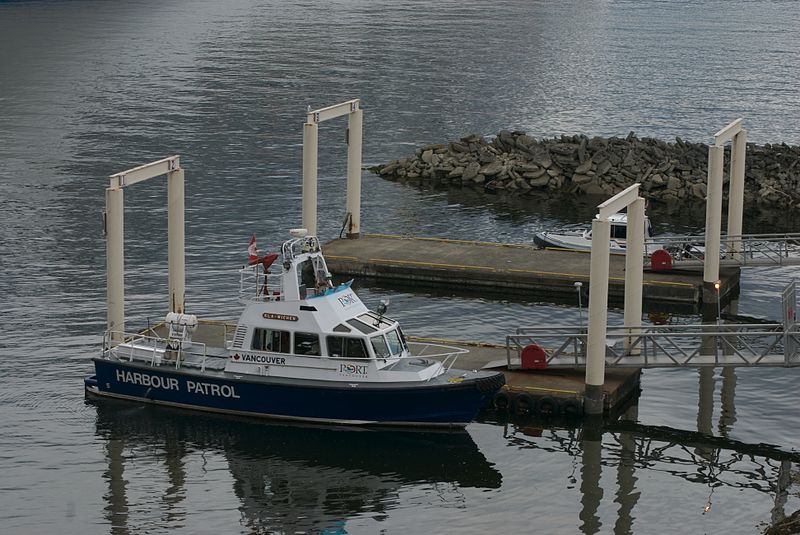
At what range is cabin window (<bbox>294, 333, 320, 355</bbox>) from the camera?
143 feet

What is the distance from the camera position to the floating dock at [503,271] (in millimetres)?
58812

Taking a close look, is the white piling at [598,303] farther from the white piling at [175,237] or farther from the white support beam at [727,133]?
the white piling at [175,237]

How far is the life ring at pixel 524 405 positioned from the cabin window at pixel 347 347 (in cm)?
542

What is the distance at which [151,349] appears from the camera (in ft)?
149

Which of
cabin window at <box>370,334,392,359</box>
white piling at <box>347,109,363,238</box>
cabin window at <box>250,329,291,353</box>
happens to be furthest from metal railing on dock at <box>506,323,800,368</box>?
white piling at <box>347,109,363,238</box>

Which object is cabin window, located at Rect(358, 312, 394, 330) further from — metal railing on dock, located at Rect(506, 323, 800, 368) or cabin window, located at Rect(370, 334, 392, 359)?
metal railing on dock, located at Rect(506, 323, 800, 368)

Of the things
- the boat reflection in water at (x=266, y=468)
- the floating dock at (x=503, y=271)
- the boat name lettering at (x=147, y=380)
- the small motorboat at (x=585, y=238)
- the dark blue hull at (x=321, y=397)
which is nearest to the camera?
the boat reflection in water at (x=266, y=468)

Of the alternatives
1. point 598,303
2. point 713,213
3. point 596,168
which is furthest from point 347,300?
point 596,168

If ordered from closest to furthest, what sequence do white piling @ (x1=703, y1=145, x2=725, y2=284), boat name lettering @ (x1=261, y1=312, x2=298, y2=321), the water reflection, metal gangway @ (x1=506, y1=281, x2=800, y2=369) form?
the water reflection → boat name lettering @ (x1=261, y1=312, x2=298, y2=321) → metal gangway @ (x1=506, y1=281, x2=800, y2=369) → white piling @ (x1=703, y1=145, x2=725, y2=284)

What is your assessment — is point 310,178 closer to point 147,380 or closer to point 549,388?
point 147,380

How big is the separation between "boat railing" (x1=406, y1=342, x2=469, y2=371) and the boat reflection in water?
269 cm

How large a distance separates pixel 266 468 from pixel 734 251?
28.0 metres

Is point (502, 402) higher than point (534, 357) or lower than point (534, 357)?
lower

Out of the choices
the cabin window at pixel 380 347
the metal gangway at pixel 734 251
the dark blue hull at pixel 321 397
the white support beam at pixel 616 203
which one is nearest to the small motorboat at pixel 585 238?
the metal gangway at pixel 734 251
